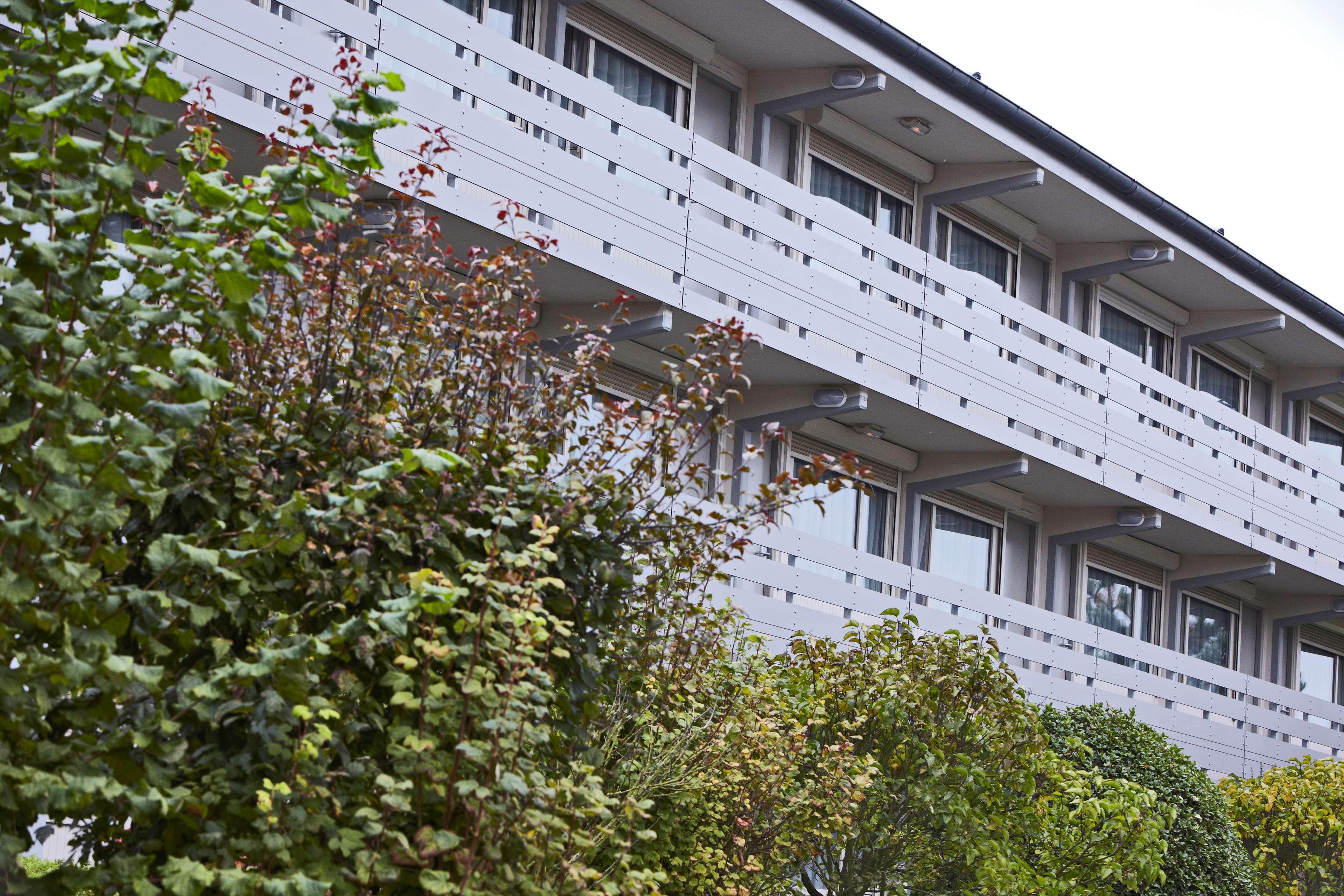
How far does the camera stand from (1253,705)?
27609mm

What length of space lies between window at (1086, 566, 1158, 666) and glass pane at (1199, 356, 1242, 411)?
3.97m

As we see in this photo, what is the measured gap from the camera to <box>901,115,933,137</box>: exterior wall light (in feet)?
66.4

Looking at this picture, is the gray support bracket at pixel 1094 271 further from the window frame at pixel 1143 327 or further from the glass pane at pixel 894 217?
the glass pane at pixel 894 217

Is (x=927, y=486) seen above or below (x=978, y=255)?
below

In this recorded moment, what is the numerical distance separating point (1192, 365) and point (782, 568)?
43.9 feet

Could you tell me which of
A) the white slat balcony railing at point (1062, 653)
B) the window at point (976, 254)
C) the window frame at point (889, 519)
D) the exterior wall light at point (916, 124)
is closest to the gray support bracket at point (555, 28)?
the exterior wall light at point (916, 124)

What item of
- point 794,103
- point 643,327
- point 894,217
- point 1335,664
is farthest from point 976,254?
point 1335,664

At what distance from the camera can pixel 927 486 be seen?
22047 mm

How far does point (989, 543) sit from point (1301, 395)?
33.9ft

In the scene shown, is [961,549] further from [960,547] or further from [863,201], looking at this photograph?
[863,201]

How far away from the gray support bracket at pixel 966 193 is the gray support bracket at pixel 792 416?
3.58m

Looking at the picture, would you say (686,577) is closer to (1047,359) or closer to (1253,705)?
→ (1047,359)

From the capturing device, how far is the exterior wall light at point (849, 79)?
61.2 feet

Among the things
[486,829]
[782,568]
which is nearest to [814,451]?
[782,568]
